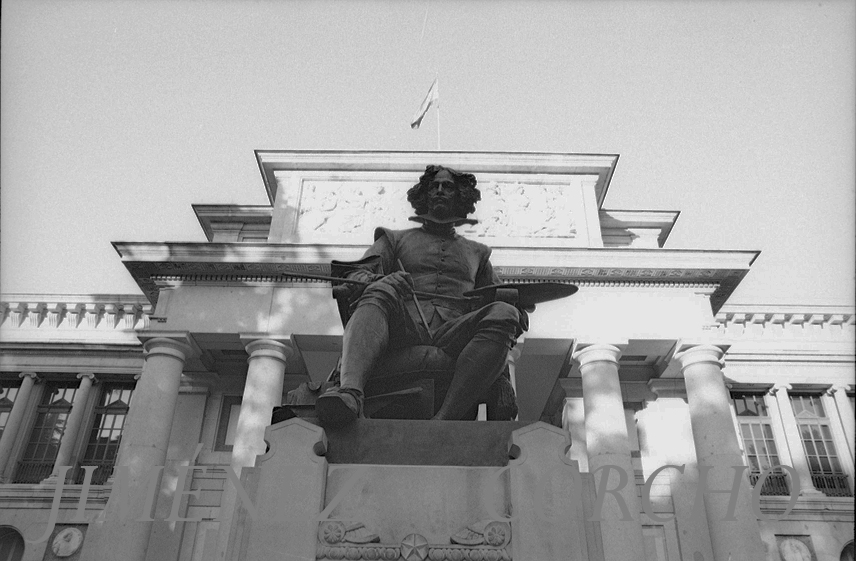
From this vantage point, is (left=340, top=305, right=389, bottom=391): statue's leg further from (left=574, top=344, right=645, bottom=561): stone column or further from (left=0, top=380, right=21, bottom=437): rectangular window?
(left=0, top=380, right=21, bottom=437): rectangular window

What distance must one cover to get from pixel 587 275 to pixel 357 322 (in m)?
17.3

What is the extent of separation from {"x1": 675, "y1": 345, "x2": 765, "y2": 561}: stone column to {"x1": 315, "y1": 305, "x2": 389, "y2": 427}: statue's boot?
1547 centimetres

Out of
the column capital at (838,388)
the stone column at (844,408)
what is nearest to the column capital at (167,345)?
the stone column at (844,408)

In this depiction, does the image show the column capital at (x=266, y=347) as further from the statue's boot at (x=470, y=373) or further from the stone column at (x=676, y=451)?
the statue's boot at (x=470, y=373)

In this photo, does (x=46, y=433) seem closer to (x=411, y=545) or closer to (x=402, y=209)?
(x=402, y=209)

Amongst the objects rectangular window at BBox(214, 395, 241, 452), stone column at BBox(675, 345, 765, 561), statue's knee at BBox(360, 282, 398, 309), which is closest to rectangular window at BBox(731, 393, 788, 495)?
stone column at BBox(675, 345, 765, 561)

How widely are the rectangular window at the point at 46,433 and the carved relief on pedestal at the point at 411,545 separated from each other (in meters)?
22.5

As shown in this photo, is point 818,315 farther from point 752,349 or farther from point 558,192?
point 558,192

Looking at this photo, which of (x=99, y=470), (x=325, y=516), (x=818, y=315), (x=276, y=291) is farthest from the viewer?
(x=818, y=315)

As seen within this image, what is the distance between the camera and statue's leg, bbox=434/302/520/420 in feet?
15.7

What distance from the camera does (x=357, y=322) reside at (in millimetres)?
4754

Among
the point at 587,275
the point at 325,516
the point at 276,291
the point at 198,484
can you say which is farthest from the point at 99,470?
the point at 325,516

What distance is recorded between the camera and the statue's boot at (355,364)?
4.15 meters

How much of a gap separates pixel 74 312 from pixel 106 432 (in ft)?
14.6
